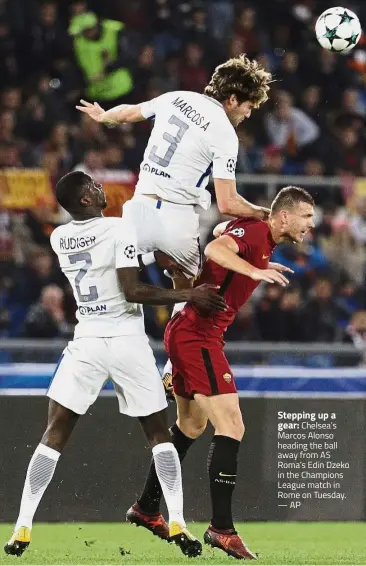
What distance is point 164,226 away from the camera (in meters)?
7.83

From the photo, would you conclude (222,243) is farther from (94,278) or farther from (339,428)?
(339,428)

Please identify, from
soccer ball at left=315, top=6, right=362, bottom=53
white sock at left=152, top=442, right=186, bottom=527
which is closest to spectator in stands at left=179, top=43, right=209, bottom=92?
soccer ball at left=315, top=6, right=362, bottom=53

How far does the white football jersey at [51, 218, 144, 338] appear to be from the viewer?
7.35m

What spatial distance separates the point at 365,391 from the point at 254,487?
1232 millimetres

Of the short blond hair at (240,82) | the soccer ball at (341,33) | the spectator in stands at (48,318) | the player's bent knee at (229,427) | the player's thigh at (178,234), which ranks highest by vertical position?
the soccer ball at (341,33)

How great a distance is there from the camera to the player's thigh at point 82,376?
289 inches

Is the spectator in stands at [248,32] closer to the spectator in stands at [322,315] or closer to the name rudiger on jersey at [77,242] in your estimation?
the spectator in stands at [322,315]

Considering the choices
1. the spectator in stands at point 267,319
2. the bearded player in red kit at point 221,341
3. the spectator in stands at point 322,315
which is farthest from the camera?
the spectator in stands at point 322,315

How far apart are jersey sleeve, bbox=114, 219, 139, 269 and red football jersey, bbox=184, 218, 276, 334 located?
2.02 ft

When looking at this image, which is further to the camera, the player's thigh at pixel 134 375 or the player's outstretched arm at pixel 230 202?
the player's outstretched arm at pixel 230 202

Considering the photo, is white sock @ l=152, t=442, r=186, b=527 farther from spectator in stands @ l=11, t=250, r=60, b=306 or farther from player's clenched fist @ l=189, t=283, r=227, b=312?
spectator in stands @ l=11, t=250, r=60, b=306

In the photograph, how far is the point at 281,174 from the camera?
1439 cm

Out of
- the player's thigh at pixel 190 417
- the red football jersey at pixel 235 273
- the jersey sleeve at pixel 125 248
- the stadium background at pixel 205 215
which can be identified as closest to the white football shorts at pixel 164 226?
the red football jersey at pixel 235 273

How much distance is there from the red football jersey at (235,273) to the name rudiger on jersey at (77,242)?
809 millimetres
